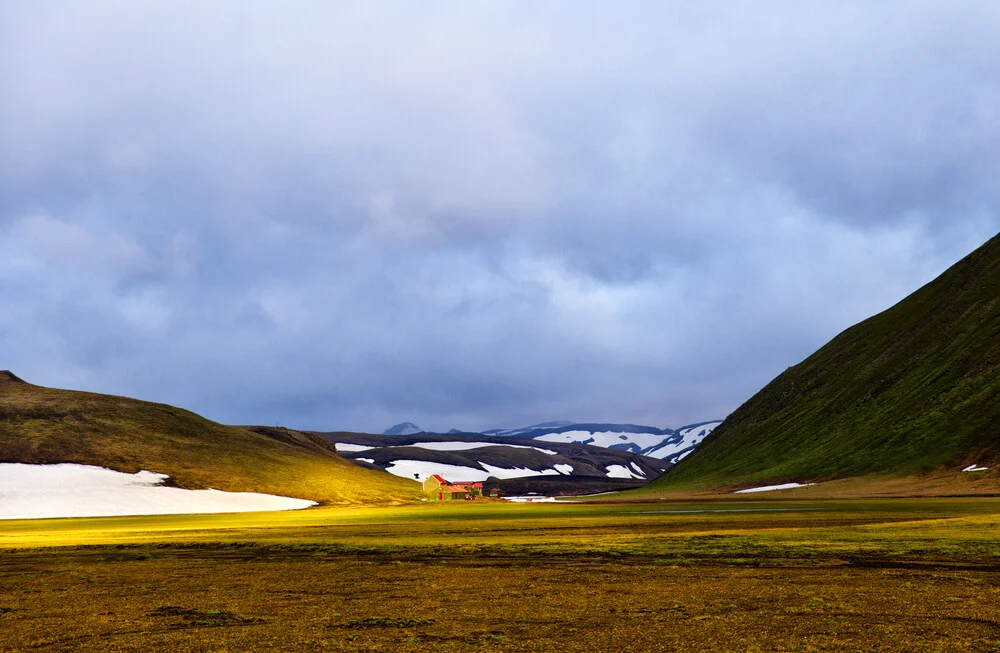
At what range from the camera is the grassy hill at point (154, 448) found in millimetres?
158625

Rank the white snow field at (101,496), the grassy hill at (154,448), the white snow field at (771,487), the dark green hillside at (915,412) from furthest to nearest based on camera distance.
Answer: the grassy hill at (154,448) → the white snow field at (771,487) → the dark green hillside at (915,412) → the white snow field at (101,496)

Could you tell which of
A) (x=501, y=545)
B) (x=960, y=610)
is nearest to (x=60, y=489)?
(x=501, y=545)

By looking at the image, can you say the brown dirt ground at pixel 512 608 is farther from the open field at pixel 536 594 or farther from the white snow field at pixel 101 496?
the white snow field at pixel 101 496

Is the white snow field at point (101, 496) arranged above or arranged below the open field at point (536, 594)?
above

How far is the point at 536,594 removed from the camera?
89.4 feet

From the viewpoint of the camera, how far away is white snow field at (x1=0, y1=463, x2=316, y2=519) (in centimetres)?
13138

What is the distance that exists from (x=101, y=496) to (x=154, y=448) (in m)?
31.2

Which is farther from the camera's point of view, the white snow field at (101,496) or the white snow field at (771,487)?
the white snow field at (771,487)

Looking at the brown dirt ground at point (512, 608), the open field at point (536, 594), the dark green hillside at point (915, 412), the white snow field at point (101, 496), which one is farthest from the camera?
the dark green hillside at point (915, 412)

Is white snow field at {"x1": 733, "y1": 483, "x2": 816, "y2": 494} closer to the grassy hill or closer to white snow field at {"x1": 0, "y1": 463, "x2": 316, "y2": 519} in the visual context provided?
the grassy hill

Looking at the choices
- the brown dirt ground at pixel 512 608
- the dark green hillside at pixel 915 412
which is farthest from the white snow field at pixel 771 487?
the brown dirt ground at pixel 512 608

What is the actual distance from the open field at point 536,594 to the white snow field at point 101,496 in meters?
91.0

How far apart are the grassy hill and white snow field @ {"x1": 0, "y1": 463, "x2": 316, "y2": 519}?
435 centimetres

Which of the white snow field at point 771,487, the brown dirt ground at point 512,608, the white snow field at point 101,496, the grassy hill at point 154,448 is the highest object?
the grassy hill at point 154,448
